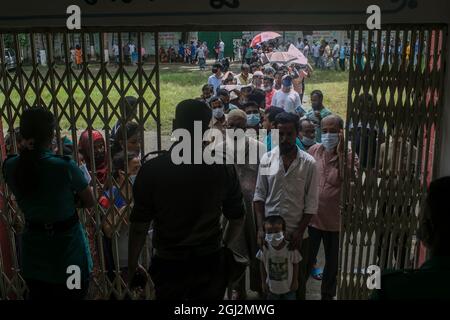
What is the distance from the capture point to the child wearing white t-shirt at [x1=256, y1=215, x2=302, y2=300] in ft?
13.0

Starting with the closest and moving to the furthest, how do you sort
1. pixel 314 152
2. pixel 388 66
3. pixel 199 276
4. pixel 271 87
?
pixel 199 276 < pixel 388 66 < pixel 314 152 < pixel 271 87

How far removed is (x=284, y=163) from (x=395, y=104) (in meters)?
Answer: 0.97

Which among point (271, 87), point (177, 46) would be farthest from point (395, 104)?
point (177, 46)

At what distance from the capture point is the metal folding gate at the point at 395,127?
362 centimetres

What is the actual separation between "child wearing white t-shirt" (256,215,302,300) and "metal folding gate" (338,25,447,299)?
0.46 meters

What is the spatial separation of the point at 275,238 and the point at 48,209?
5.74ft

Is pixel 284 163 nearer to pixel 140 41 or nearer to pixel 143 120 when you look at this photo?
pixel 143 120

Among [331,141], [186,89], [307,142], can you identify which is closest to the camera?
[331,141]

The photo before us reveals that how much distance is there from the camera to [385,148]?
3.83 metres

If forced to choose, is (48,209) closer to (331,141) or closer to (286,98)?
(331,141)

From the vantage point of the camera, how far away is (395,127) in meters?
3.75

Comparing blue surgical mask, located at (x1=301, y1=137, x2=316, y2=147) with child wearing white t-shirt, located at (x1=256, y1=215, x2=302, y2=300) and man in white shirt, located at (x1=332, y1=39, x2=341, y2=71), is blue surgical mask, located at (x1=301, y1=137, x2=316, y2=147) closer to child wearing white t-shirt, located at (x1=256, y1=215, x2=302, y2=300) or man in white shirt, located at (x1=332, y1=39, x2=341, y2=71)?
child wearing white t-shirt, located at (x1=256, y1=215, x2=302, y2=300)

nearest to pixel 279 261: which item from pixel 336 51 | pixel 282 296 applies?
pixel 282 296

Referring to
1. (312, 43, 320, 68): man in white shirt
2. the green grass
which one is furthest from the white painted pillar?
(312, 43, 320, 68): man in white shirt
